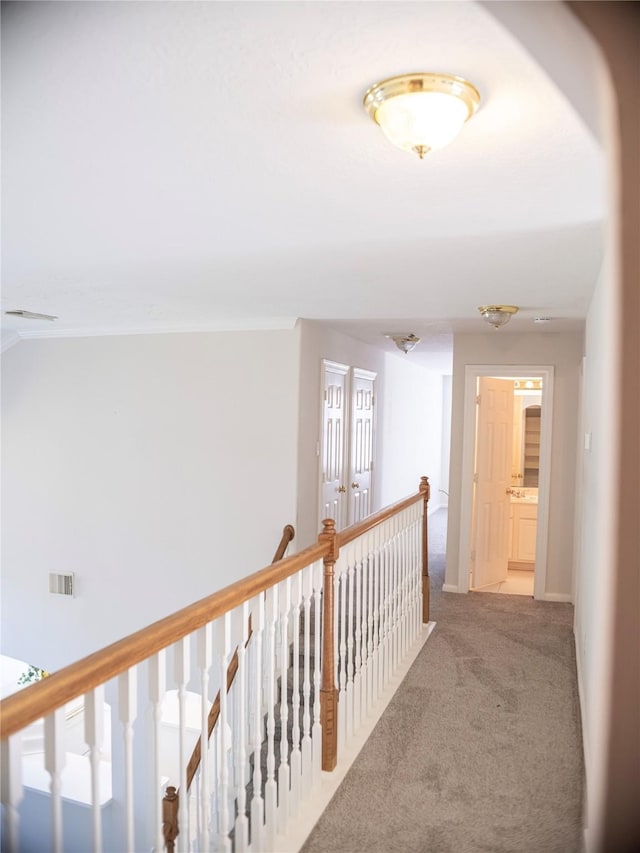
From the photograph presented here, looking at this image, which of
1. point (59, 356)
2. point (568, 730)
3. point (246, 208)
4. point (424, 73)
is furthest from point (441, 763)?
point (59, 356)

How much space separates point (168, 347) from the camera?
553 centimetres

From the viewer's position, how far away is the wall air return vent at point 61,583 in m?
5.91

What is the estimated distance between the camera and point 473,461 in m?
5.73

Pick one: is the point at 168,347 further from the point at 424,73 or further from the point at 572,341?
the point at 424,73

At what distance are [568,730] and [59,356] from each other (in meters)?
5.03

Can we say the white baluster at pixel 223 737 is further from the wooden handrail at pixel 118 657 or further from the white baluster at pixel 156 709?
the white baluster at pixel 156 709

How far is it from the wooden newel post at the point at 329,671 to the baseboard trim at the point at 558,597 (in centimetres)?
332

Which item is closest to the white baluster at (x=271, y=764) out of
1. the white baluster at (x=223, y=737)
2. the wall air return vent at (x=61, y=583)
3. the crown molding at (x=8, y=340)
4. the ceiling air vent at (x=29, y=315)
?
the white baluster at (x=223, y=737)

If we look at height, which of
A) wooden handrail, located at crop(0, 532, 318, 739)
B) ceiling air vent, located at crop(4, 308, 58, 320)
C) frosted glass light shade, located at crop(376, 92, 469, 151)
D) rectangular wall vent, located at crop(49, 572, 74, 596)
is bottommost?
rectangular wall vent, located at crop(49, 572, 74, 596)

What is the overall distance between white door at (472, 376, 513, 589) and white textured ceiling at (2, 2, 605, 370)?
7.06 ft

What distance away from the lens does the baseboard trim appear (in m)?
5.48

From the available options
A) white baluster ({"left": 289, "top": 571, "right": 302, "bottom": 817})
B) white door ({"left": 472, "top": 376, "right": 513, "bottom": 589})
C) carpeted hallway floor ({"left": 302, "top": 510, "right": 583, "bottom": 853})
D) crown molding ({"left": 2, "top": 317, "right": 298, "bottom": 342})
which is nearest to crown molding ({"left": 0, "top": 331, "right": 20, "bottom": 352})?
crown molding ({"left": 2, "top": 317, "right": 298, "bottom": 342})

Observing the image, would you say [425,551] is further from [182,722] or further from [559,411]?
[182,722]

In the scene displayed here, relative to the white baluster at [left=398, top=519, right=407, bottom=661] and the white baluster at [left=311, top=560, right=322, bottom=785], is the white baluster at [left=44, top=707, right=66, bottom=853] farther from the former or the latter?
the white baluster at [left=398, top=519, right=407, bottom=661]
